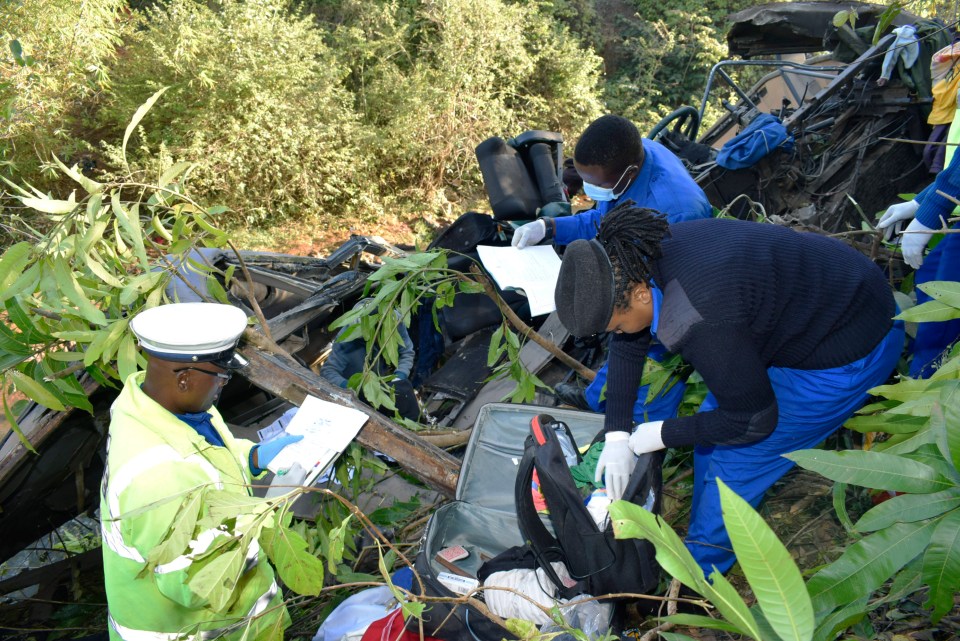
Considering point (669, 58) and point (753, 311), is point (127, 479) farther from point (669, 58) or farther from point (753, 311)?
point (669, 58)

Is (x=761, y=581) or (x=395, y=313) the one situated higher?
(x=761, y=581)

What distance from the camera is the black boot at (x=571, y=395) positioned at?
347 cm

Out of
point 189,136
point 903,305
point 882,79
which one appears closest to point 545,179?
point 882,79

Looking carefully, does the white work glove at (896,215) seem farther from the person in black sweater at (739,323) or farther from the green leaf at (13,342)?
the green leaf at (13,342)

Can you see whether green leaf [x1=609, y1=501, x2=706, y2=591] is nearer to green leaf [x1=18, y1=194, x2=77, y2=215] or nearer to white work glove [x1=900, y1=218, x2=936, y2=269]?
green leaf [x1=18, y1=194, x2=77, y2=215]

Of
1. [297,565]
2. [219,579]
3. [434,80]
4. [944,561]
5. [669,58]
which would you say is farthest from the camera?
[669,58]

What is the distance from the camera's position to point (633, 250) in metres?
1.94

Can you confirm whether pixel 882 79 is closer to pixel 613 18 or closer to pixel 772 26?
pixel 772 26

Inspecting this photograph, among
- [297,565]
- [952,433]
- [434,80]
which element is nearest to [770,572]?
[952,433]

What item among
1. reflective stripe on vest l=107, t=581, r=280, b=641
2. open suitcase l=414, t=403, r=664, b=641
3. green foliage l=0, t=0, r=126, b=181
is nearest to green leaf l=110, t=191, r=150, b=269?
reflective stripe on vest l=107, t=581, r=280, b=641

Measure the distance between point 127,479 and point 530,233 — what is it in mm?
2296

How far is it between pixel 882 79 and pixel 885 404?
3.45 m

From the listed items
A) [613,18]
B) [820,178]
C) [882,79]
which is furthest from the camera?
[613,18]

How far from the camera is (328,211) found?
393 inches
